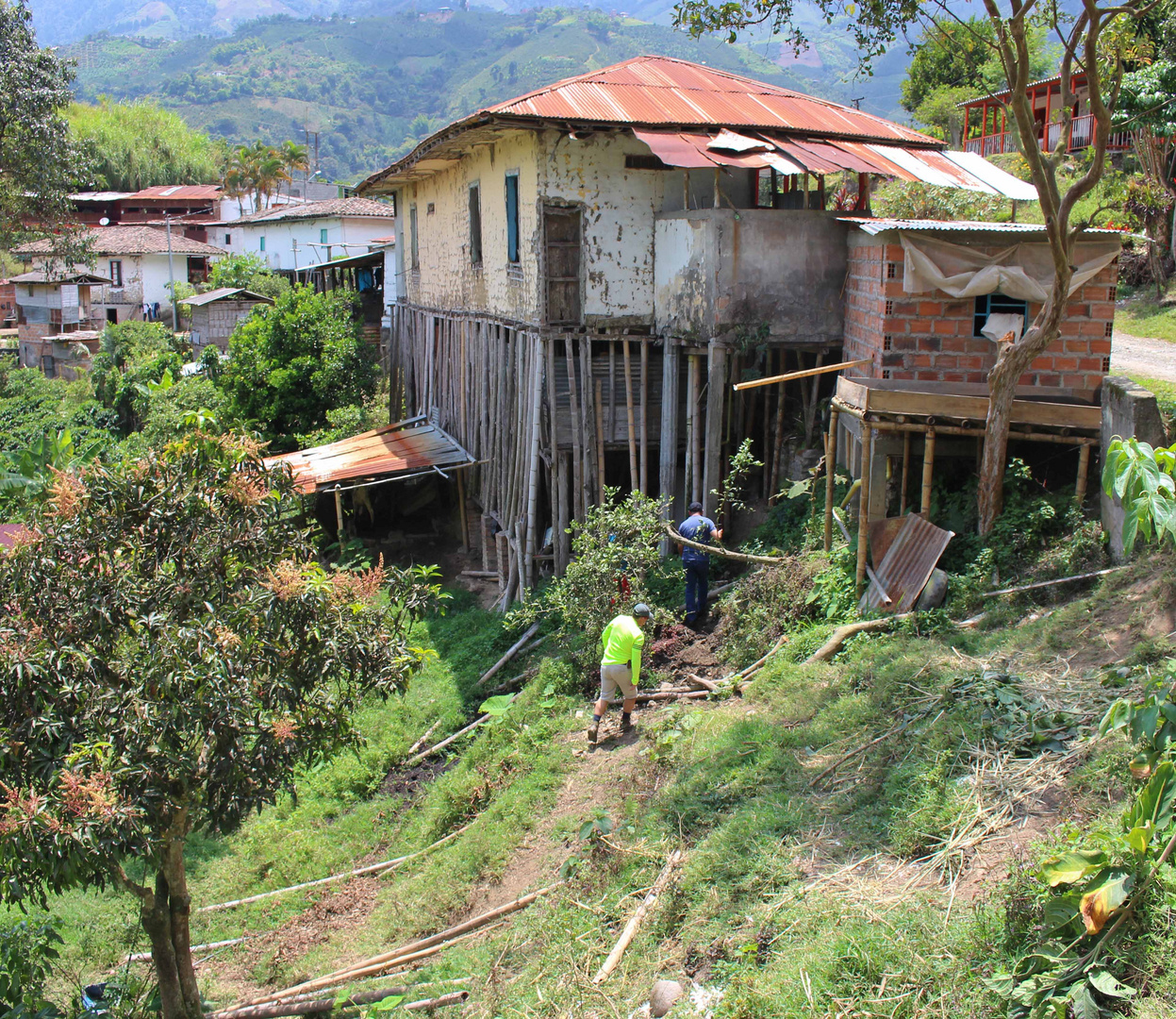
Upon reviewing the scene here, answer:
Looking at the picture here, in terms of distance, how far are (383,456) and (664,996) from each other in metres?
13.0

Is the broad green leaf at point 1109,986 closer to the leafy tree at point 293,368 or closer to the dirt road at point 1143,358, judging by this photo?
the dirt road at point 1143,358

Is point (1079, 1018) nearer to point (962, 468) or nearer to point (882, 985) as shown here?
point (882, 985)

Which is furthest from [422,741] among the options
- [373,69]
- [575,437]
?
[373,69]

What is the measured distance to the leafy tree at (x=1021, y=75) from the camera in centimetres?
748

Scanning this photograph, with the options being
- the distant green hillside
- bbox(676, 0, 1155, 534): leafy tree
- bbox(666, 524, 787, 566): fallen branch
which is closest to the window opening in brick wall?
bbox(676, 0, 1155, 534): leafy tree

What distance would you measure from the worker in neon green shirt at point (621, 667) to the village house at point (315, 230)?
2729 centimetres

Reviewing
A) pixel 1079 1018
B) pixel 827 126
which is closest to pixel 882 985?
pixel 1079 1018

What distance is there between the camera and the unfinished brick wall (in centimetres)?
988

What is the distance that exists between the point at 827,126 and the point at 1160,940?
11.2m

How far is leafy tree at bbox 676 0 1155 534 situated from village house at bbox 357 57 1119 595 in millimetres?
1775

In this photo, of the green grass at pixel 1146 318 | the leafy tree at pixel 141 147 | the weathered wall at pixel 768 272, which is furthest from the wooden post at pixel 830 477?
the leafy tree at pixel 141 147

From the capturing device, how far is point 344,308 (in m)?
23.8

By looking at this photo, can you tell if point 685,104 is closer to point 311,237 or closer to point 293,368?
point 293,368

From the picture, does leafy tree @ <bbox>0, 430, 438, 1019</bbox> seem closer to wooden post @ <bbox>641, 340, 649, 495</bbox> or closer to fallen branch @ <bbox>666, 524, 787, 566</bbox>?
fallen branch @ <bbox>666, 524, 787, 566</bbox>
